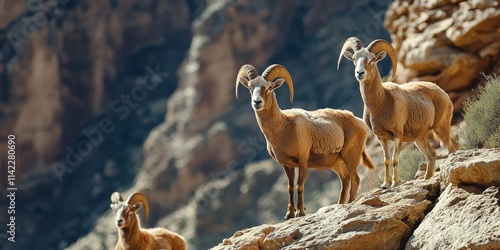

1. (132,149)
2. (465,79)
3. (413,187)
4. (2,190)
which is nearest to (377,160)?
(465,79)

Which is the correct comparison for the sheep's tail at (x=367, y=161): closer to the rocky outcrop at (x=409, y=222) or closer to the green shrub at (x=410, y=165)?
the green shrub at (x=410, y=165)

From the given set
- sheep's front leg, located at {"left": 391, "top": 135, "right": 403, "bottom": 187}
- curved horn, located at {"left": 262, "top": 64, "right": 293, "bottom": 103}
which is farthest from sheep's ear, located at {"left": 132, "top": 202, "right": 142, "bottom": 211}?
sheep's front leg, located at {"left": 391, "top": 135, "right": 403, "bottom": 187}

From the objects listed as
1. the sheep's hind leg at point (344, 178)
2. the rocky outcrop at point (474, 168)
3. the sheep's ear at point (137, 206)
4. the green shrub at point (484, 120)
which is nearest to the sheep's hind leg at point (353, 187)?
the sheep's hind leg at point (344, 178)

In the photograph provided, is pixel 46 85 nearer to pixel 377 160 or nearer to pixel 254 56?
pixel 254 56

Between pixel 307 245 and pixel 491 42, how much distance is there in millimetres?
10602

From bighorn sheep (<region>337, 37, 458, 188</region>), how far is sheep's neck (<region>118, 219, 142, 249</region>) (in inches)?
184

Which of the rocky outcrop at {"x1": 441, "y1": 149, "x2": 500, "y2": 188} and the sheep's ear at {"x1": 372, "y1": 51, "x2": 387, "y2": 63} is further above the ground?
the sheep's ear at {"x1": 372, "y1": 51, "x2": 387, "y2": 63}

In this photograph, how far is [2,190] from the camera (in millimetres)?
54375

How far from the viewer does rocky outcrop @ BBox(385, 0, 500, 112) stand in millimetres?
21125

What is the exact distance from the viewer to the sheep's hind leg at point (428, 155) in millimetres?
14281

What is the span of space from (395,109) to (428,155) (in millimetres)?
871

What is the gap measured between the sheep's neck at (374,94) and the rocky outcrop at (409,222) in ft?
5.07

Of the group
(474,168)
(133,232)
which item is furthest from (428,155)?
(133,232)

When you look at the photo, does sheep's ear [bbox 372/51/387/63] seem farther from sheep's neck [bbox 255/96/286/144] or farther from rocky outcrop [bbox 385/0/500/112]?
rocky outcrop [bbox 385/0/500/112]
